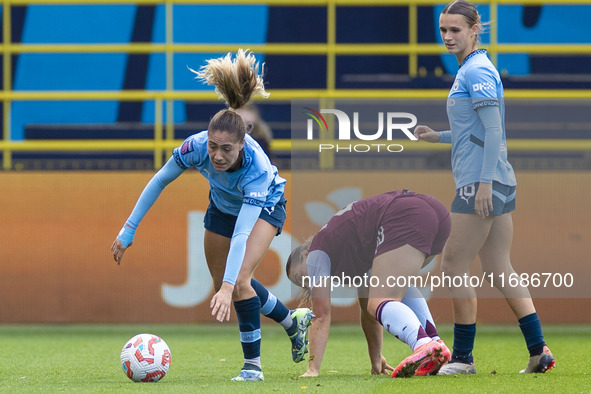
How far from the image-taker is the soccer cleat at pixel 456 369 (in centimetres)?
561

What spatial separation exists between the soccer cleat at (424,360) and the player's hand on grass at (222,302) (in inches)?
36.9

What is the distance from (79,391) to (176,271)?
4671 millimetres

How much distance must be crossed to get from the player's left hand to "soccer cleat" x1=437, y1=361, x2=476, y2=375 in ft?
2.85

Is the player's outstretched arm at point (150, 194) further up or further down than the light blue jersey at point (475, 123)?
further down

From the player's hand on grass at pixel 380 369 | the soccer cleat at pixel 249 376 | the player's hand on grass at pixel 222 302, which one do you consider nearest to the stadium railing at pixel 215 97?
the player's hand on grass at pixel 380 369

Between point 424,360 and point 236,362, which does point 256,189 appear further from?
point 236,362

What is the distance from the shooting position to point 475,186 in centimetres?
554

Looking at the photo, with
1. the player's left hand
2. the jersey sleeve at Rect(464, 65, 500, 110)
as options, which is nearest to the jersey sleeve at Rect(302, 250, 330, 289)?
the player's left hand

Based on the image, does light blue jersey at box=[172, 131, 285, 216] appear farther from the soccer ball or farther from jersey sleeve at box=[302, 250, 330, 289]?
the soccer ball

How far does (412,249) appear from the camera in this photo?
5414mm

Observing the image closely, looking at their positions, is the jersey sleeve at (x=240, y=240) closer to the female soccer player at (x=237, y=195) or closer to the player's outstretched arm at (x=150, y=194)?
the female soccer player at (x=237, y=195)

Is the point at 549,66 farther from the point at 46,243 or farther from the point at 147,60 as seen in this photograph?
the point at 46,243

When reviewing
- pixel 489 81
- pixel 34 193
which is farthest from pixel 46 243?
pixel 489 81

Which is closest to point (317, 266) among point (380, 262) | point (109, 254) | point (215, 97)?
point (380, 262)
